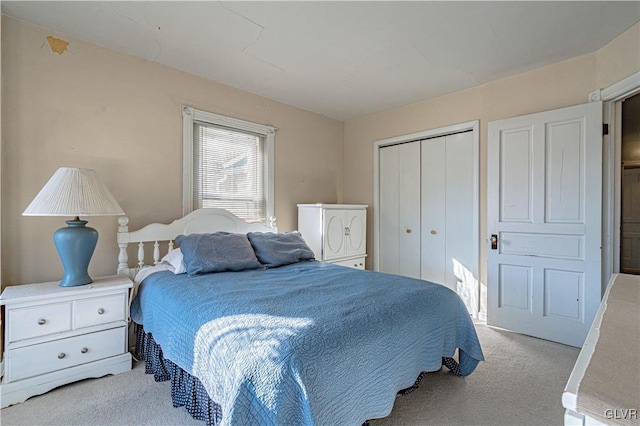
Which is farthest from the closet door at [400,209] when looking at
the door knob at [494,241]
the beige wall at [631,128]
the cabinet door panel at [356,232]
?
the beige wall at [631,128]

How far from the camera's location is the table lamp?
1960 mm

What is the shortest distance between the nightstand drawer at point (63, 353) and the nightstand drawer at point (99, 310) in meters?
0.08

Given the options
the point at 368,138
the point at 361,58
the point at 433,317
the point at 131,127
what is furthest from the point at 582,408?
the point at 368,138

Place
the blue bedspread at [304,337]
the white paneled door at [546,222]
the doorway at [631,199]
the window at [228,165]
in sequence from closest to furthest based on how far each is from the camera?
the blue bedspread at [304,337], the white paneled door at [546,222], the window at [228,165], the doorway at [631,199]

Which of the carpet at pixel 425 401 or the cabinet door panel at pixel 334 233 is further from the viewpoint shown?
the cabinet door panel at pixel 334 233

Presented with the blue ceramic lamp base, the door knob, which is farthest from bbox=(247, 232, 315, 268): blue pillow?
the door knob

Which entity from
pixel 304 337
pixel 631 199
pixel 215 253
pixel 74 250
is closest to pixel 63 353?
pixel 74 250

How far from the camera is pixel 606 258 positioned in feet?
8.46

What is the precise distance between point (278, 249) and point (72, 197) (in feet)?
5.06

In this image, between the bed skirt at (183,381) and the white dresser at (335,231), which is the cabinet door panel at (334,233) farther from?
the bed skirt at (183,381)

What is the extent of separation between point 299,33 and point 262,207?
6.28ft

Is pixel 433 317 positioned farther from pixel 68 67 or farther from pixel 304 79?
pixel 68 67

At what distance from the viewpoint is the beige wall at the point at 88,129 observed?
7.13 feet

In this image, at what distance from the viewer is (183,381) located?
174 cm
